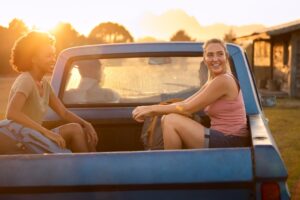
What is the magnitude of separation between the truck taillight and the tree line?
18.0 meters

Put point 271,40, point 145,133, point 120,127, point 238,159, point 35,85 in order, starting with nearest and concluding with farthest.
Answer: point 238,159
point 35,85
point 145,133
point 120,127
point 271,40

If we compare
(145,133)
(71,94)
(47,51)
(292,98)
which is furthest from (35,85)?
(292,98)

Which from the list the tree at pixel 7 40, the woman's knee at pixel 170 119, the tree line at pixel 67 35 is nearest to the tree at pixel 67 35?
the tree line at pixel 67 35

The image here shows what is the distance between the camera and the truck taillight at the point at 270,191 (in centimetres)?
224

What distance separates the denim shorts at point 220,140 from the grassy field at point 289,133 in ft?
11.4

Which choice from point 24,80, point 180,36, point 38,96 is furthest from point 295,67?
point 180,36

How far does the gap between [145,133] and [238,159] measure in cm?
171

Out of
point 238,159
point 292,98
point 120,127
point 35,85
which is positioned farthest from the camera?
point 292,98

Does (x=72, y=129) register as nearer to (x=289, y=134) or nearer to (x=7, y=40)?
(x=289, y=134)

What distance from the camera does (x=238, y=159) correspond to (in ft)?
7.30

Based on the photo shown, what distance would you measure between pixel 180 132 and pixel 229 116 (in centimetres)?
40

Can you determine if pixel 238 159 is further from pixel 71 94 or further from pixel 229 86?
pixel 71 94

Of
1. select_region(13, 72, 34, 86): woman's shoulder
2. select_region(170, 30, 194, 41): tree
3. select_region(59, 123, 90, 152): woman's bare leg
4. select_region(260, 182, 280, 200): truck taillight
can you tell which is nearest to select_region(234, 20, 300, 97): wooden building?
select_region(59, 123, 90, 152): woman's bare leg

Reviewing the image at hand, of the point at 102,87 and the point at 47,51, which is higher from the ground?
the point at 47,51
